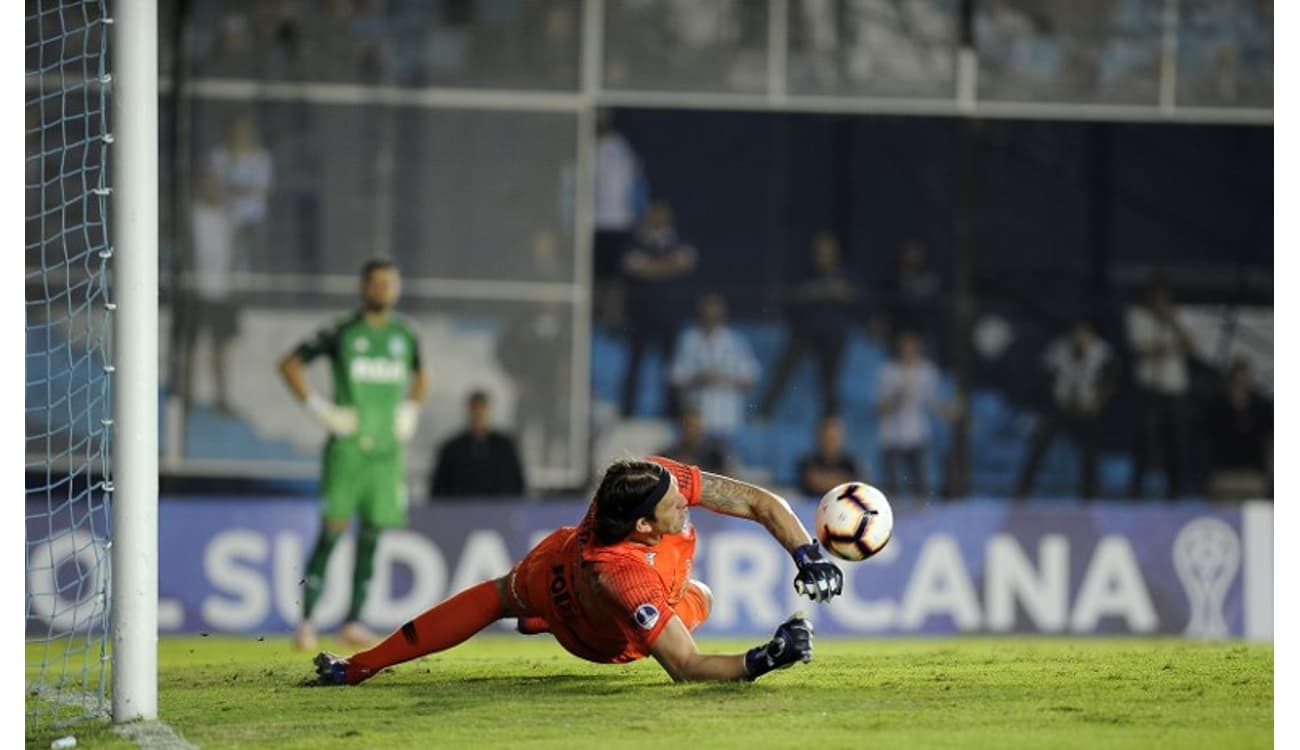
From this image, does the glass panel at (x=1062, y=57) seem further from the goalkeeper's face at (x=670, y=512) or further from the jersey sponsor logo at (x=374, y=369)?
the goalkeeper's face at (x=670, y=512)

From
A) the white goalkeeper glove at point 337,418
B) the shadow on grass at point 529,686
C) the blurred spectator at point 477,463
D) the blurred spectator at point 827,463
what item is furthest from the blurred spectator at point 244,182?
the shadow on grass at point 529,686

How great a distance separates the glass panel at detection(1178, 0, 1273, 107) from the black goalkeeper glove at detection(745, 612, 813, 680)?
10.3 m

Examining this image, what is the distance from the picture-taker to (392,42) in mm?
15258

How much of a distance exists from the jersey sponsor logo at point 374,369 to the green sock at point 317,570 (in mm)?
1045

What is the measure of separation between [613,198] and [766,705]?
9.09 m

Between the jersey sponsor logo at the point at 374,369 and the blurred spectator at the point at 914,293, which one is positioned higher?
the blurred spectator at the point at 914,293

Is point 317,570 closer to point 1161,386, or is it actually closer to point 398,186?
point 398,186

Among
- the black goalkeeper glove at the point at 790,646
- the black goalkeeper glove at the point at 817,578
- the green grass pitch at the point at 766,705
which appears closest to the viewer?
the green grass pitch at the point at 766,705

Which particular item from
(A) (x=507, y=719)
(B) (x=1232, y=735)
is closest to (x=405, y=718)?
(A) (x=507, y=719)

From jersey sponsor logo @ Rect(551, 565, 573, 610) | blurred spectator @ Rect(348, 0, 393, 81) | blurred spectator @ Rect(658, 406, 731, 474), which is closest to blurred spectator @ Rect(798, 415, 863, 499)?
blurred spectator @ Rect(658, 406, 731, 474)

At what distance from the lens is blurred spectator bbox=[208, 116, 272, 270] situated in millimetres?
15164

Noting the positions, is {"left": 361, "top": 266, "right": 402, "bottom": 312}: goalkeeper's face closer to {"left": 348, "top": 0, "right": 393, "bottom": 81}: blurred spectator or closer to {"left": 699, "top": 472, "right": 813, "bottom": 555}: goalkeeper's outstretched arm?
{"left": 348, "top": 0, "right": 393, "bottom": 81}: blurred spectator

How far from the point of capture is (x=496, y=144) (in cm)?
1543

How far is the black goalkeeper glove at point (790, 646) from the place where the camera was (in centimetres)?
649
